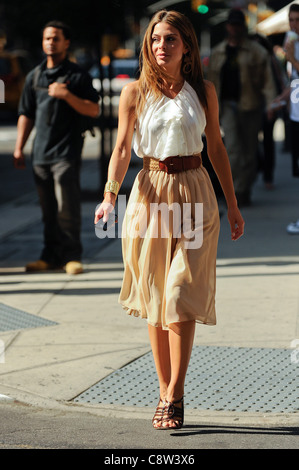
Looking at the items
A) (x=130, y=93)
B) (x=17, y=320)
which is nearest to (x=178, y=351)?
(x=130, y=93)

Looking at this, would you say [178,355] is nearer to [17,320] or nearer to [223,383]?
[223,383]

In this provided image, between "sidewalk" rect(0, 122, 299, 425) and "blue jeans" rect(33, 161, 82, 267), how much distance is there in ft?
0.78

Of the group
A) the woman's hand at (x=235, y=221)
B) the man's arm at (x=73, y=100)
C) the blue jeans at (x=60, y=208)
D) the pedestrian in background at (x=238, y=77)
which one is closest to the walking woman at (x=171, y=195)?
the woman's hand at (x=235, y=221)

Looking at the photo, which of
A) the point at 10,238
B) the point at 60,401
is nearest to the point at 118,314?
the point at 60,401

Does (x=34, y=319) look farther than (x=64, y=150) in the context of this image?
No

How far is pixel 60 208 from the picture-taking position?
824cm

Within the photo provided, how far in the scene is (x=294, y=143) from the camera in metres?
9.56

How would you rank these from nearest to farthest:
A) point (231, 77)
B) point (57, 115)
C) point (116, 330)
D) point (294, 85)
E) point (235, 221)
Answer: point (235, 221)
point (116, 330)
point (57, 115)
point (294, 85)
point (231, 77)

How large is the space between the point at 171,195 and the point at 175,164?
0.15 metres

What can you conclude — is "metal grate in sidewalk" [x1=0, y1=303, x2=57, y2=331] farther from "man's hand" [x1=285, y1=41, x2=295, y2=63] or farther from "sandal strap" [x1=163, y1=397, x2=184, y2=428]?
"man's hand" [x1=285, y1=41, x2=295, y2=63]

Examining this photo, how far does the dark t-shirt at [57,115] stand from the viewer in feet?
26.3

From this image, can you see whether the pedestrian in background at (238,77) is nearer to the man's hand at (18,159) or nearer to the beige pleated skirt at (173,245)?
the man's hand at (18,159)

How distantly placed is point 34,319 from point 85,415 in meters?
1.90
